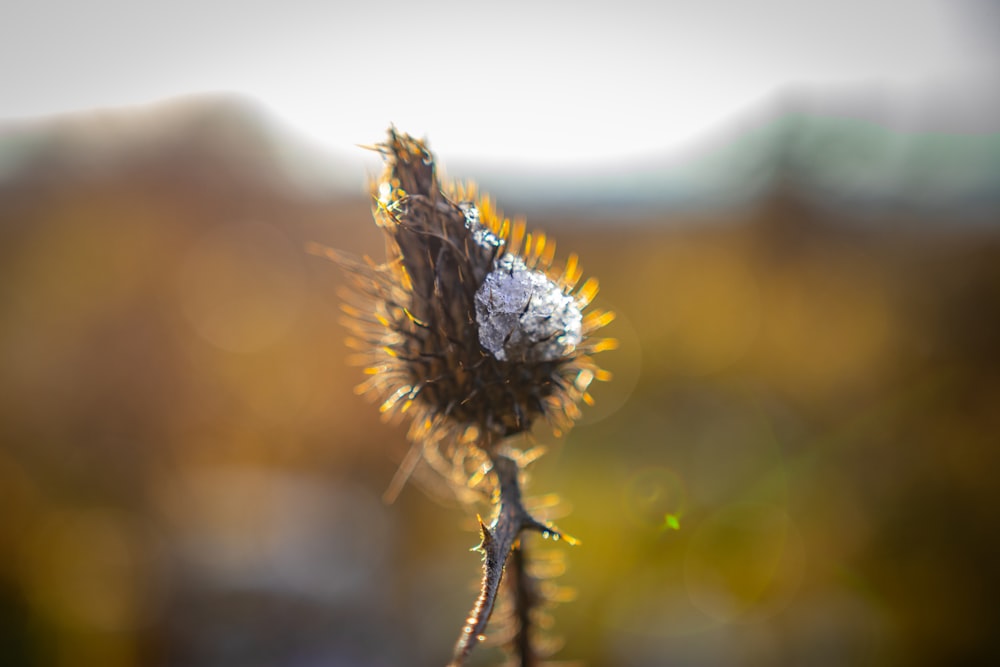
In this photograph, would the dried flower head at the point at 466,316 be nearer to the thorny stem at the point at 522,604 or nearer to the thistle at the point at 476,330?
the thistle at the point at 476,330

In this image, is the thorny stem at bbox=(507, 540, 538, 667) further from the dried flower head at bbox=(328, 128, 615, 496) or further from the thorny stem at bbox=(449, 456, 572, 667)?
the dried flower head at bbox=(328, 128, 615, 496)

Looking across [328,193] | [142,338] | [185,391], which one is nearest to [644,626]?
[185,391]

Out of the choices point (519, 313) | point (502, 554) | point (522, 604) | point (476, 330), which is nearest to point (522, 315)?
point (519, 313)

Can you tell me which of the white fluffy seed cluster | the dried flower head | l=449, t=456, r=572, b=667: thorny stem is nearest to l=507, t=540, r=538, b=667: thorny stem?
l=449, t=456, r=572, b=667: thorny stem

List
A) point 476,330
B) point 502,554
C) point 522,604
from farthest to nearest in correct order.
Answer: point 522,604
point 476,330
point 502,554

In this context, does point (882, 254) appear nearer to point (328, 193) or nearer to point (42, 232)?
point (328, 193)

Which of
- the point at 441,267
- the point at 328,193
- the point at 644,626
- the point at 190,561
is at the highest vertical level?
the point at 441,267

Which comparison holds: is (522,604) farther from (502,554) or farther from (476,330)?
(476,330)
